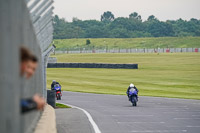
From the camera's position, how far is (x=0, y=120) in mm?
4582

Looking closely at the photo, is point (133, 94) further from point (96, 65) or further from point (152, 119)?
point (96, 65)

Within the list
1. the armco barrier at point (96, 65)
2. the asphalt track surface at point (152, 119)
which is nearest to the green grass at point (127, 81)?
the armco barrier at point (96, 65)

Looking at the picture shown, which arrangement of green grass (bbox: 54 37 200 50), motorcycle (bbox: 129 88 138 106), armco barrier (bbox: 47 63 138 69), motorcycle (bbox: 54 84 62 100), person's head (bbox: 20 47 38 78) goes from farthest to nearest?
green grass (bbox: 54 37 200 50) < armco barrier (bbox: 47 63 138 69) < motorcycle (bbox: 54 84 62 100) < motorcycle (bbox: 129 88 138 106) < person's head (bbox: 20 47 38 78)

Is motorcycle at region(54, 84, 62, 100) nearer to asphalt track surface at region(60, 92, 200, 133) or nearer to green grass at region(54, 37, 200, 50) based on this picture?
asphalt track surface at region(60, 92, 200, 133)

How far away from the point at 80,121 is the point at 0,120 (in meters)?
14.2

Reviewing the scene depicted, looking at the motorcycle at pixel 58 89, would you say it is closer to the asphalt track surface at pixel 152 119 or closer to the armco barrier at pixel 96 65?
the asphalt track surface at pixel 152 119

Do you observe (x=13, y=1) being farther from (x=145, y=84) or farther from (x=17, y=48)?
(x=145, y=84)

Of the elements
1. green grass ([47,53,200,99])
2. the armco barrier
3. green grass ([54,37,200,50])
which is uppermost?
green grass ([54,37,200,50])

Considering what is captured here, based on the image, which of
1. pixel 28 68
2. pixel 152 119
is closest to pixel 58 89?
pixel 152 119

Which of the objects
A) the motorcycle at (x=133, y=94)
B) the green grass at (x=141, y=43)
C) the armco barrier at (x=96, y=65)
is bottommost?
the motorcycle at (x=133, y=94)

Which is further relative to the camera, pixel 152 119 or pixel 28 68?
pixel 152 119

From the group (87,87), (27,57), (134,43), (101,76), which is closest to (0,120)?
(27,57)

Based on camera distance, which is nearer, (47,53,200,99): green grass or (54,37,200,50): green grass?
(47,53,200,99): green grass

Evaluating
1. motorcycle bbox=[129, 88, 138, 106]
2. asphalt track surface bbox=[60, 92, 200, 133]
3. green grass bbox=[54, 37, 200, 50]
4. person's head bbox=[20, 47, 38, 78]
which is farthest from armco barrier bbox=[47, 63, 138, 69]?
green grass bbox=[54, 37, 200, 50]
